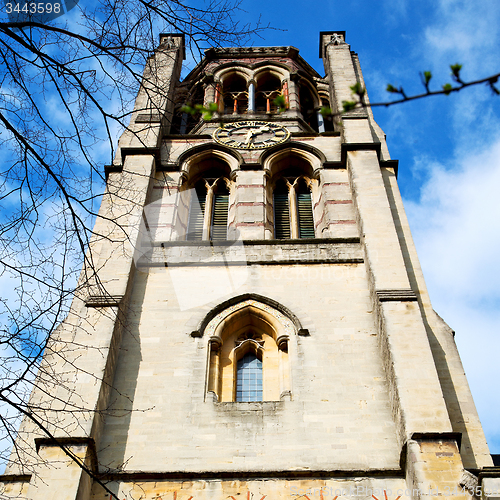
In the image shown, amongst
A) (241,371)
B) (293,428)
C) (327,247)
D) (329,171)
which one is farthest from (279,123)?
(293,428)

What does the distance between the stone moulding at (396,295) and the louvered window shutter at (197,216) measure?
496 centimetres

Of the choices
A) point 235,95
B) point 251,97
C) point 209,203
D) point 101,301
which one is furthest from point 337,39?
point 101,301

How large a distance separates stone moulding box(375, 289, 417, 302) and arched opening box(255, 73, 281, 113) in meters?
10.8

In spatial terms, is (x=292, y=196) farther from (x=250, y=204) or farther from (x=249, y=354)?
(x=249, y=354)

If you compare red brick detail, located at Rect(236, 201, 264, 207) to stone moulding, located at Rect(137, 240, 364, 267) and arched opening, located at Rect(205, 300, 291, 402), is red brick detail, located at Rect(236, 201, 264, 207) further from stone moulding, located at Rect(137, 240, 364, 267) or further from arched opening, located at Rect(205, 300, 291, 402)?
arched opening, located at Rect(205, 300, 291, 402)

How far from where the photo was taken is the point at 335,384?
976 centimetres

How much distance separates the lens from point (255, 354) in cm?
1100

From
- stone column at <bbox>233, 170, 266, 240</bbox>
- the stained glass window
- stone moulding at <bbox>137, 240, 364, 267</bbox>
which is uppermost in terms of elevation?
stone column at <bbox>233, 170, 266, 240</bbox>

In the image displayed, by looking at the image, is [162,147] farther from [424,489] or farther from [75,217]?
[424,489]

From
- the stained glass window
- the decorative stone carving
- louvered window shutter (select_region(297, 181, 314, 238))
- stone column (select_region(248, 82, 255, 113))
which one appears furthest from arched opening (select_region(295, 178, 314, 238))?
the decorative stone carving

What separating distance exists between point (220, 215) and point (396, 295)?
219 inches

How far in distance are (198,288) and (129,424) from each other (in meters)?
3.10

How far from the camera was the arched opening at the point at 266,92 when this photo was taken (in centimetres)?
2067

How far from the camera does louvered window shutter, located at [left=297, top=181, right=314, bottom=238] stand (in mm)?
14555
